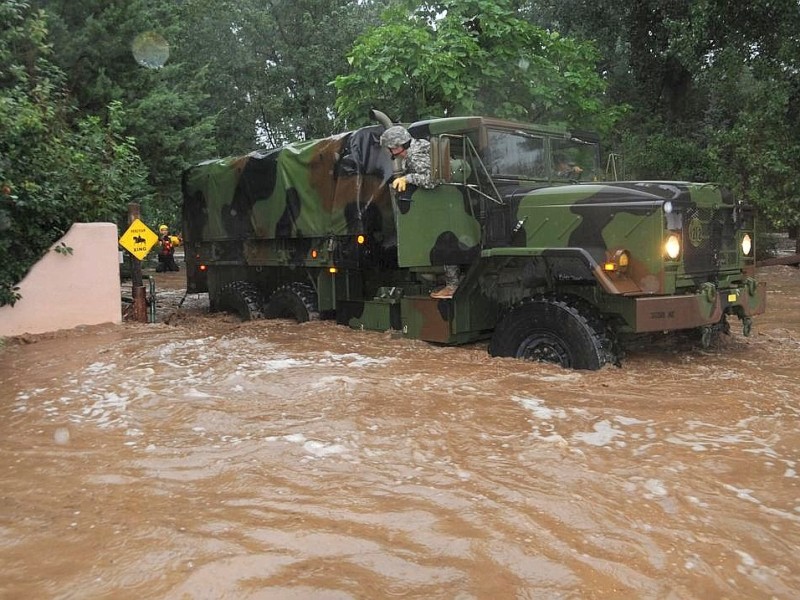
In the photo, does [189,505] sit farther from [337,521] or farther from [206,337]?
[206,337]

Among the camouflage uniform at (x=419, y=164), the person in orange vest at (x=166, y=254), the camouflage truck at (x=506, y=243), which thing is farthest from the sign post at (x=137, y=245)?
the person in orange vest at (x=166, y=254)

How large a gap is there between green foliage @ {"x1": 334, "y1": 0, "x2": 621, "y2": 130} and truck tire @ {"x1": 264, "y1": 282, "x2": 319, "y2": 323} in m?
4.02

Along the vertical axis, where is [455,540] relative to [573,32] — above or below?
below

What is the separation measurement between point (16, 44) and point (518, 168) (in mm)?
7959

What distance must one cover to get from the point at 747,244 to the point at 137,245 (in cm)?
726

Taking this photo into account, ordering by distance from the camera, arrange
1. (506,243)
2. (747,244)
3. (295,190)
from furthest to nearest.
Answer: (295,190)
(747,244)
(506,243)

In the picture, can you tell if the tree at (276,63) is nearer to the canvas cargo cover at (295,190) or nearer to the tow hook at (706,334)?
the canvas cargo cover at (295,190)

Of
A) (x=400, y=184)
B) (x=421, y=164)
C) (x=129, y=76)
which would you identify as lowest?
(x=400, y=184)

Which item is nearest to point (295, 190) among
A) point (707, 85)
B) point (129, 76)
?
point (129, 76)

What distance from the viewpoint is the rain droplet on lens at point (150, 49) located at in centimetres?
1373

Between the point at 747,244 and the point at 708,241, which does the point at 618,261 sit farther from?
the point at 747,244

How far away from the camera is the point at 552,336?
643cm

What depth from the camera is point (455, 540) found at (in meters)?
3.14

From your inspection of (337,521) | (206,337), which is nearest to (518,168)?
(206,337)
